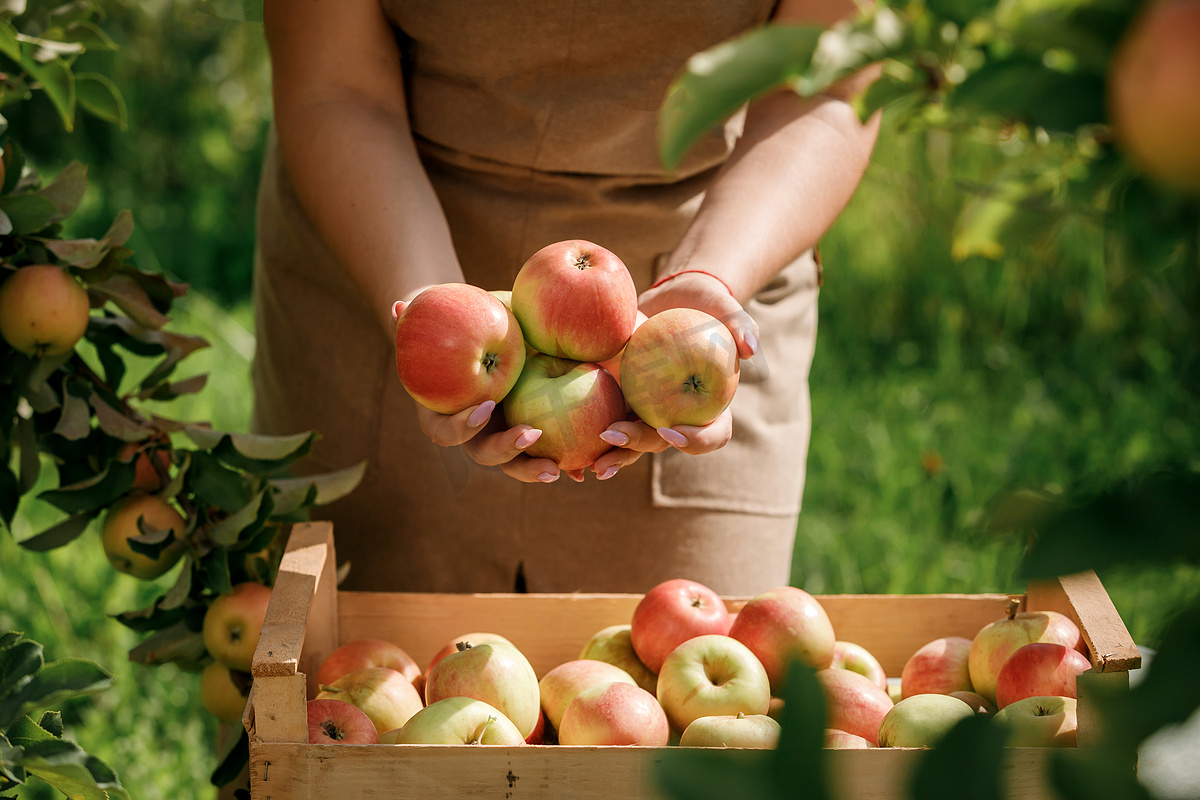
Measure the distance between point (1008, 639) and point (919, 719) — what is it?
0.54 feet

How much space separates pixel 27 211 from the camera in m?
1.14

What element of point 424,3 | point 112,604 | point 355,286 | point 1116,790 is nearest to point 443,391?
point 355,286

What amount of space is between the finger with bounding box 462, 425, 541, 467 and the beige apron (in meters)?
0.41

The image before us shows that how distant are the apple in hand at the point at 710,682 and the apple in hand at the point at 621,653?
8cm

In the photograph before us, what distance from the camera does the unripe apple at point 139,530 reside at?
1.23 m

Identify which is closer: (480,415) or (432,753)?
(432,753)

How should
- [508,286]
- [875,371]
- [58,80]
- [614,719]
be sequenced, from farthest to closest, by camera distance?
[875,371]
[508,286]
[58,80]
[614,719]

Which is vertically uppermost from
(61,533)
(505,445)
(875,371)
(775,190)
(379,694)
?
(775,190)

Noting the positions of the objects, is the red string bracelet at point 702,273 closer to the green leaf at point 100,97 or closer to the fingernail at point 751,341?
the fingernail at point 751,341

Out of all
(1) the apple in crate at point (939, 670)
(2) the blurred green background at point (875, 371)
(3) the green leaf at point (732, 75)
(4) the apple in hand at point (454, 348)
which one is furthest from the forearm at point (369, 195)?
(2) the blurred green background at point (875, 371)

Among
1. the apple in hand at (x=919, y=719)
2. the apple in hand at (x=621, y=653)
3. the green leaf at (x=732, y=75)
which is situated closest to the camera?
the green leaf at (x=732, y=75)

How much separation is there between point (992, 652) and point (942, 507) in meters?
1.86

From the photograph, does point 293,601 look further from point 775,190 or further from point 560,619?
point 775,190

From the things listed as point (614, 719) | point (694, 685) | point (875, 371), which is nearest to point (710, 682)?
point (694, 685)
